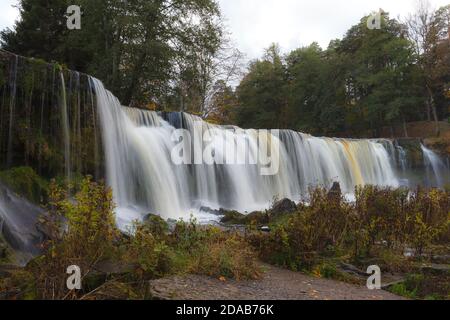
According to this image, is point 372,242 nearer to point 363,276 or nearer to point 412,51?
point 363,276

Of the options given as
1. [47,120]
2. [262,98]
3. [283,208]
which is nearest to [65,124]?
[47,120]

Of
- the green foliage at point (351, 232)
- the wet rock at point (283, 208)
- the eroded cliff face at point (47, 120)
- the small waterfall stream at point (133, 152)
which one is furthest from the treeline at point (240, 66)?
the green foliage at point (351, 232)

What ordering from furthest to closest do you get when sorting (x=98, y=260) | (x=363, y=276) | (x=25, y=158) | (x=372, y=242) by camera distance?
1. (x=25, y=158)
2. (x=372, y=242)
3. (x=363, y=276)
4. (x=98, y=260)

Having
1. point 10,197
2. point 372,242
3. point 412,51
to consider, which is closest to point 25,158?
point 10,197

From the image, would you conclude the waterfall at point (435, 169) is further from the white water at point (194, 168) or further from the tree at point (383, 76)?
the tree at point (383, 76)

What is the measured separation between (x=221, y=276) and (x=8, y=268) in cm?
291

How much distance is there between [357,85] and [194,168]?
28.6 metres

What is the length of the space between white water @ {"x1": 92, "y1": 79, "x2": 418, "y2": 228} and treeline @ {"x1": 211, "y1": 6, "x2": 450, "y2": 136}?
Result: 13.0 m

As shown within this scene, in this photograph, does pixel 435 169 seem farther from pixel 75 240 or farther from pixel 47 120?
pixel 75 240

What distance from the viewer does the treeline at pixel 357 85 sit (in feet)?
127

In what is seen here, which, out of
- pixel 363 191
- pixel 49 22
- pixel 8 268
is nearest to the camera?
pixel 8 268

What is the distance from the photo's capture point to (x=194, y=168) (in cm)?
1845

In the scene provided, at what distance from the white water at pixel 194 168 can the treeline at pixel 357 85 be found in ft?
42.7
